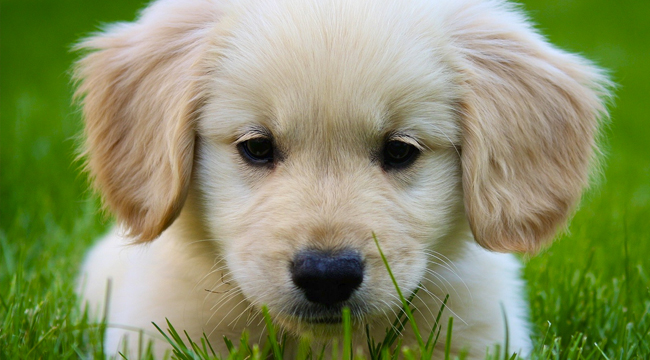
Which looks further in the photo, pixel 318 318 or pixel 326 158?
pixel 326 158

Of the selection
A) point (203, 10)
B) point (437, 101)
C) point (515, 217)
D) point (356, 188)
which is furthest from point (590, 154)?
point (203, 10)

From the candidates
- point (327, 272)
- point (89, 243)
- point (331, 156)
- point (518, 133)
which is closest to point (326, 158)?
point (331, 156)

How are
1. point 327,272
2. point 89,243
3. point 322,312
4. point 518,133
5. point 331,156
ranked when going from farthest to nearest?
point 89,243 < point 518,133 < point 331,156 < point 322,312 < point 327,272

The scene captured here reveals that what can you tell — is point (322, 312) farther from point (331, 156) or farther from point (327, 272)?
point (331, 156)

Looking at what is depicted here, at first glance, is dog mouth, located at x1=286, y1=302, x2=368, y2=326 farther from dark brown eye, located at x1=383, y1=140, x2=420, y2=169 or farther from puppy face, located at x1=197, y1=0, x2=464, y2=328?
dark brown eye, located at x1=383, y1=140, x2=420, y2=169

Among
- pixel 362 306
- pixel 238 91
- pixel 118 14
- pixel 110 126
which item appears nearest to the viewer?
pixel 362 306

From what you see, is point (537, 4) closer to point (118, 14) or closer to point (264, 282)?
point (118, 14)

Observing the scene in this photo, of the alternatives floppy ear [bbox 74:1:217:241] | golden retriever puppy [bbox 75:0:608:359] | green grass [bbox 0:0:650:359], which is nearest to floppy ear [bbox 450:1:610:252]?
golden retriever puppy [bbox 75:0:608:359]
